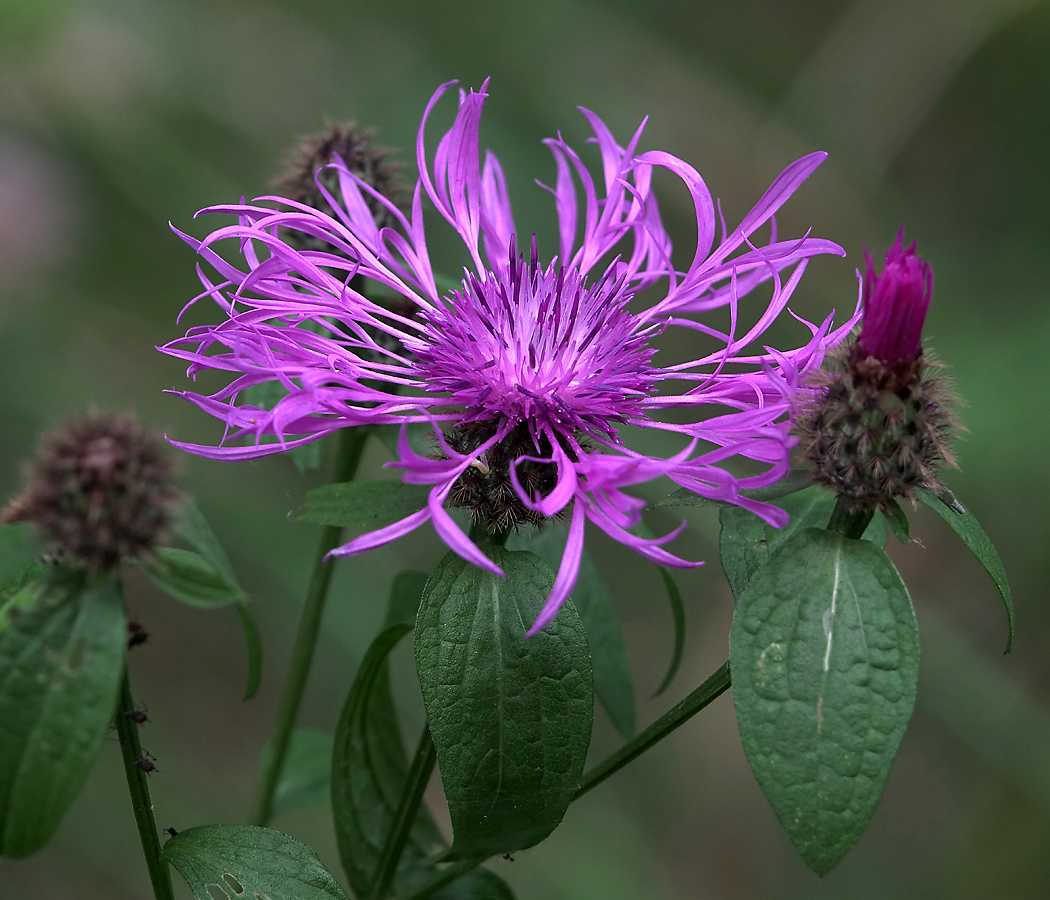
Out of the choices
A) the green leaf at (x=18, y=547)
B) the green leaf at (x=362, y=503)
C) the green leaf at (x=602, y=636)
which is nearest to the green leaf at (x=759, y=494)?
the green leaf at (x=362, y=503)

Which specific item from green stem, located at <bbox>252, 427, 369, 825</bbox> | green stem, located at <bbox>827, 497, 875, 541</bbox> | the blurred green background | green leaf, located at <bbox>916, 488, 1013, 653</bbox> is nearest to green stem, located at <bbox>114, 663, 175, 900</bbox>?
green stem, located at <bbox>252, 427, 369, 825</bbox>

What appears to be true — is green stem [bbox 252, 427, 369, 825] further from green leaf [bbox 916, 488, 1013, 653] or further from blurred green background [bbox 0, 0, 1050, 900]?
blurred green background [bbox 0, 0, 1050, 900]

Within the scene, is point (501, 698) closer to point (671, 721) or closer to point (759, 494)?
point (671, 721)

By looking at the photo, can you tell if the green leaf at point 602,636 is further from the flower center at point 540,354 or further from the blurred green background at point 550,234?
the blurred green background at point 550,234

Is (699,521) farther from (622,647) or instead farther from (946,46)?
(946,46)

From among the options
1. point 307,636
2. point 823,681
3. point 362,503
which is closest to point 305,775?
point 307,636

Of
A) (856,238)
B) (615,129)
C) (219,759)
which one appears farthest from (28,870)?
(856,238)
